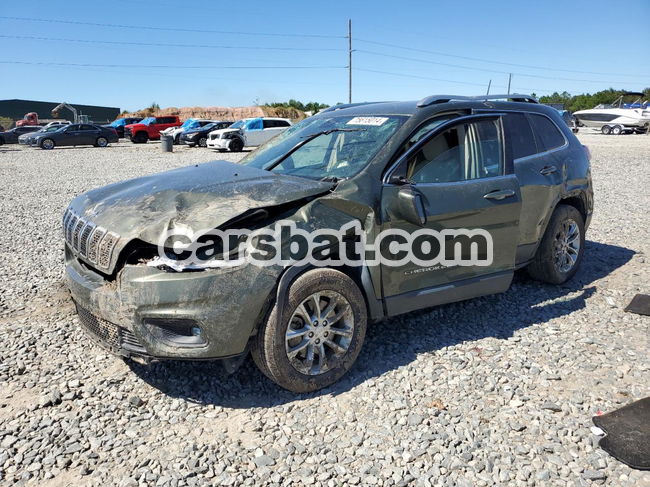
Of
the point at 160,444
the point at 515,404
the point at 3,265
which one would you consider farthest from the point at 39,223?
the point at 515,404

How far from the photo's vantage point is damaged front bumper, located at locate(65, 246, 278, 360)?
9.33 feet

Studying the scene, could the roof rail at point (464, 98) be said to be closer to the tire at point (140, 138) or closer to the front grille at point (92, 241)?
the front grille at point (92, 241)

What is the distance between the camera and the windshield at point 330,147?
12.2ft

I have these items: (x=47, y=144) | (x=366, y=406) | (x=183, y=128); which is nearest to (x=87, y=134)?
(x=47, y=144)

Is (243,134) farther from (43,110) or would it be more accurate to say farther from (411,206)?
(43,110)

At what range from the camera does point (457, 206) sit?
3807mm

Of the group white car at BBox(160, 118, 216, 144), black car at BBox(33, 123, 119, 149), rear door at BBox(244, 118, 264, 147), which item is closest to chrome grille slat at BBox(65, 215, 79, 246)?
rear door at BBox(244, 118, 264, 147)

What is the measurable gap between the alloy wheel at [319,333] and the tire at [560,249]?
259 cm

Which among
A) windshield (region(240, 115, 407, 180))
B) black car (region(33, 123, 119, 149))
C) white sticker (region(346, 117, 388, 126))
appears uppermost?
white sticker (region(346, 117, 388, 126))

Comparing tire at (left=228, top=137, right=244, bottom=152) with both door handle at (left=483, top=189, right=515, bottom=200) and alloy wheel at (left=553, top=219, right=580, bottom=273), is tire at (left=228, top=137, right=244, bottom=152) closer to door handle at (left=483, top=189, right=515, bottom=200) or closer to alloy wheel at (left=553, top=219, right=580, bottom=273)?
alloy wheel at (left=553, top=219, right=580, bottom=273)

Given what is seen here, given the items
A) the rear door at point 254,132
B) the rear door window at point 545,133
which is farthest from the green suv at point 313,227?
the rear door at point 254,132

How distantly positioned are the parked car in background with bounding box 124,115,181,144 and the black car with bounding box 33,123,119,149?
2367 millimetres

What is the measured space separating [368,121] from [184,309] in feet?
7.14

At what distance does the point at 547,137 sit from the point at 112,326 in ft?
13.9
